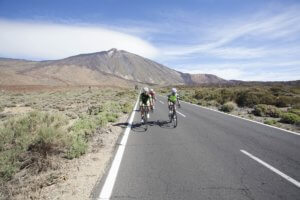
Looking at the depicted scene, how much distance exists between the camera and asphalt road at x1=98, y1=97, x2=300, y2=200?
508 centimetres

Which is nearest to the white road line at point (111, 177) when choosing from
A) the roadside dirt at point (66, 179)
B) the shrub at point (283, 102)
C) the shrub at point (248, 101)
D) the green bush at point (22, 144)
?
the roadside dirt at point (66, 179)

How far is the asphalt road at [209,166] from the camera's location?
16.7 feet

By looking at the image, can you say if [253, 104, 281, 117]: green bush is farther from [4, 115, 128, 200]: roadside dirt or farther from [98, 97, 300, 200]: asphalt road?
[4, 115, 128, 200]: roadside dirt

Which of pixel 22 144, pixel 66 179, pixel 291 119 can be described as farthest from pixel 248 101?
pixel 66 179

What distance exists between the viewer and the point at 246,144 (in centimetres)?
909

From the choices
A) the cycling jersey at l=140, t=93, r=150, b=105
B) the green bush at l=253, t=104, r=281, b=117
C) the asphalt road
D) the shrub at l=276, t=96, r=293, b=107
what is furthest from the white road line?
the shrub at l=276, t=96, r=293, b=107

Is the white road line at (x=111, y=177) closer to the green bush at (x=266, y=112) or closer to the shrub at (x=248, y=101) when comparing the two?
the green bush at (x=266, y=112)

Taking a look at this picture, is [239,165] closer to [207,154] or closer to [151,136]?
[207,154]

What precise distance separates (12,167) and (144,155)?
3481 mm

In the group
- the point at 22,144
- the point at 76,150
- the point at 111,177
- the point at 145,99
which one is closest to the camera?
the point at 111,177

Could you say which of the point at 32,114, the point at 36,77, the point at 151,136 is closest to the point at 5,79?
the point at 36,77

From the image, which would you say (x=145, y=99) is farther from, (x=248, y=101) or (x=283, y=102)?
(x=283, y=102)

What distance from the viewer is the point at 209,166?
6.62m

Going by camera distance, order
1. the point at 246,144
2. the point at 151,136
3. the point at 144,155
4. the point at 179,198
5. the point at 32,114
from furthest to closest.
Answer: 1. the point at 32,114
2. the point at 151,136
3. the point at 246,144
4. the point at 144,155
5. the point at 179,198
